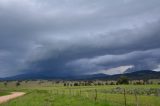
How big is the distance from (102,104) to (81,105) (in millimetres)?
2591

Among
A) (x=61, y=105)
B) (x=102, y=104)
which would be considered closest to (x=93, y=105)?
(x=102, y=104)

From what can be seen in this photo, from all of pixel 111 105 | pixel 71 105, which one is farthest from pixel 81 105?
pixel 111 105

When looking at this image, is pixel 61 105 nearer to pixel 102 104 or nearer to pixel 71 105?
pixel 71 105

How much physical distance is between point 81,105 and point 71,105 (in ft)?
4.16

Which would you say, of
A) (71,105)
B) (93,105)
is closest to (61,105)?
(71,105)

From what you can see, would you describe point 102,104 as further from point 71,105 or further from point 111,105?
point 71,105

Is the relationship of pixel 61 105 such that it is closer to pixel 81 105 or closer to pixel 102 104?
pixel 81 105

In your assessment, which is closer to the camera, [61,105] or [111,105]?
[111,105]

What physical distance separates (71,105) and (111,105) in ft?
16.8

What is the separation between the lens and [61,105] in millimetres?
38812

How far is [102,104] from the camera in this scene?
36844mm

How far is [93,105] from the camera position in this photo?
36781 millimetres

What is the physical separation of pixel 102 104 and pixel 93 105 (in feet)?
3.58

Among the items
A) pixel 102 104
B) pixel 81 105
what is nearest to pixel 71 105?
pixel 81 105
